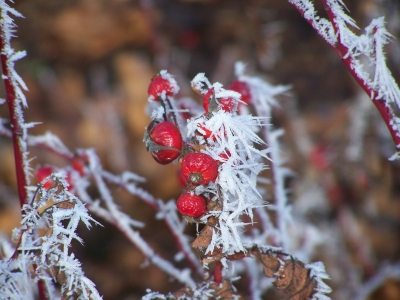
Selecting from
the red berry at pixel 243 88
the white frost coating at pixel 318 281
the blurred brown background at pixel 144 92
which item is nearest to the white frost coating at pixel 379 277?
the blurred brown background at pixel 144 92

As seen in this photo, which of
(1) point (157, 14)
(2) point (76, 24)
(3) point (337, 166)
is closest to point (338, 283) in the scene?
(3) point (337, 166)

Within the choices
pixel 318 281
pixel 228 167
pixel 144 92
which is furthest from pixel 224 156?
pixel 144 92

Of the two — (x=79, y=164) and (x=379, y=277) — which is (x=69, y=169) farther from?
(x=379, y=277)

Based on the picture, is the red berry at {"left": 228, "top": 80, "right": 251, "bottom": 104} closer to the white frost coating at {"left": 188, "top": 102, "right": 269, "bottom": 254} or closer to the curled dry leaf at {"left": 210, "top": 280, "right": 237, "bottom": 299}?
the white frost coating at {"left": 188, "top": 102, "right": 269, "bottom": 254}

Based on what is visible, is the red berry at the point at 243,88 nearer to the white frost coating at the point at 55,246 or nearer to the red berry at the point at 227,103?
the red berry at the point at 227,103

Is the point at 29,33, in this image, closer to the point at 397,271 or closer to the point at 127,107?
the point at 127,107

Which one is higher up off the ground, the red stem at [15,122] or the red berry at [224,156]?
the red stem at [15,122]
